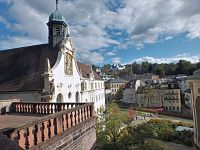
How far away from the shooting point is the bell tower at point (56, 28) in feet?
92.5

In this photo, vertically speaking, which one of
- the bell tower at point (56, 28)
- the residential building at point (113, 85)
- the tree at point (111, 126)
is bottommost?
the tree at point (111, 126)

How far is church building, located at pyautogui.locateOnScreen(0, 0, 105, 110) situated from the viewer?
871 inches

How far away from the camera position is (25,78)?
23422mm

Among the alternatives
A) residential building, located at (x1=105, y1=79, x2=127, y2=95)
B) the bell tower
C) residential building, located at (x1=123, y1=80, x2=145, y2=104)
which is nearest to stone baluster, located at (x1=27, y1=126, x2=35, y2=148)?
the bell tower

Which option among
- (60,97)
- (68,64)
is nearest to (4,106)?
(60,97)

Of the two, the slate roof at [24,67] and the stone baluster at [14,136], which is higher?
the slate roof at [24,67]

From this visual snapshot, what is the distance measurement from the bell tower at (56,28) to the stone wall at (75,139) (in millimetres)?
19221

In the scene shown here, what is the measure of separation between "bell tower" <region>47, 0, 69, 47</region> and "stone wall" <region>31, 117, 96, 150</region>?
1922 cm

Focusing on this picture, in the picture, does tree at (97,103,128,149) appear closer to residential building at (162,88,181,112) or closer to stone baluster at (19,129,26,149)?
stone baluster at (19,129,26,149)

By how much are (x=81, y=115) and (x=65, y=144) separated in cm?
199

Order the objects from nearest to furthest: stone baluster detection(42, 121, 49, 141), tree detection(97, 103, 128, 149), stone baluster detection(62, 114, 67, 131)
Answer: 1. stone baluster detection(42, 121, 49, 141)
2. stone baluster detection(62, 114, 67, 131)
3. tree detection(97, 103, 128, 149)

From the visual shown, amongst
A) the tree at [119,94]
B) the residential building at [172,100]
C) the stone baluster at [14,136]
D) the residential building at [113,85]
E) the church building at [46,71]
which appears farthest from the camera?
the residential building at [113,85]

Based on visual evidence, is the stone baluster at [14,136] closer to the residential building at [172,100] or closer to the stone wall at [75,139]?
the stone wall at [75,139]

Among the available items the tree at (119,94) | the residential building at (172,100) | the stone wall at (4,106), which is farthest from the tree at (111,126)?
the tree at (119,94)
